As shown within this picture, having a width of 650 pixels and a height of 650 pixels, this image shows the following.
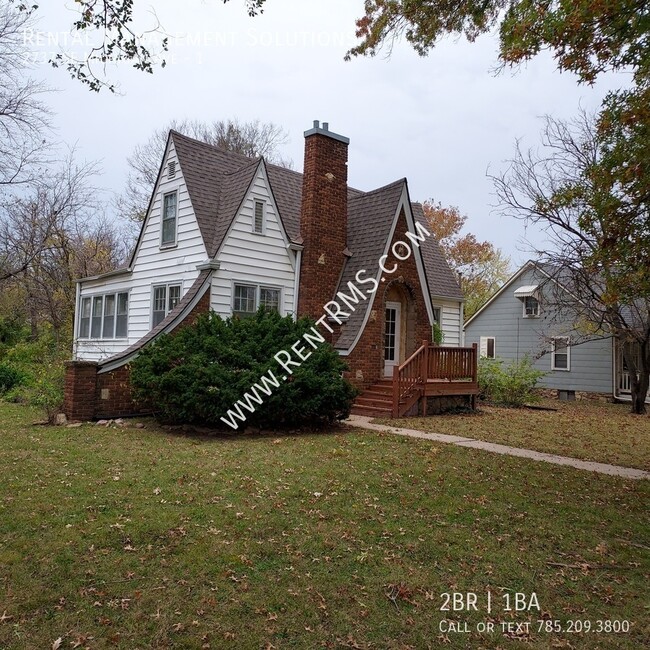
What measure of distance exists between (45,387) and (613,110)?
38.0 ft

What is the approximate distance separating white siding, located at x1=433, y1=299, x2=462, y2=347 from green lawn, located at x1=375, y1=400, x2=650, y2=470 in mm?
3033

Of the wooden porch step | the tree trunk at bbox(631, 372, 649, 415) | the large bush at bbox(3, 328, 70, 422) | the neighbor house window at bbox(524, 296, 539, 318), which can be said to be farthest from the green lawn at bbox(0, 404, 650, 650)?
the neighbor house window at bbox(524, 296, 539, 318)

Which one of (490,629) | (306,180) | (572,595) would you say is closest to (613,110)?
(572,595)

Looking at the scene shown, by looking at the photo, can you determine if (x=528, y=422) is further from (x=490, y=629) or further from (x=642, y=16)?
(x=490, y=629)

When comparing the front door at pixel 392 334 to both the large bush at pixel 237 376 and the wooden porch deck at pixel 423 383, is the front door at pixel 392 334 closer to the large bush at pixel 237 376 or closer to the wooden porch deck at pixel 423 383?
the wooden porch deck at pixel 423 383

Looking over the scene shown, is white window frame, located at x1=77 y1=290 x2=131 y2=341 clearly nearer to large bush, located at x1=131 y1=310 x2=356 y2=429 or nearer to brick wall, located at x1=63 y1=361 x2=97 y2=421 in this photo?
brick wall, located at x1=63 y1=361 x2=97 y2=421

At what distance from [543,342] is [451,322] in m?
6.86

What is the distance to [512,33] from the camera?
612 cm

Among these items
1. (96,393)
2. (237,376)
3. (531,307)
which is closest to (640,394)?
(531,307)

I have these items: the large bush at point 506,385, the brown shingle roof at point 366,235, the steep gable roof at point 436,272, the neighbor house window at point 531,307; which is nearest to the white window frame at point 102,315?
the brown shingle roof at point 366,235

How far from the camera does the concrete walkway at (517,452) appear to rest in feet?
26.5

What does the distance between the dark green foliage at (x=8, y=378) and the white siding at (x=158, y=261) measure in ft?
7.35

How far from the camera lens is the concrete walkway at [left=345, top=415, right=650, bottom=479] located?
8.08m

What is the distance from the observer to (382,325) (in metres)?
14.6
